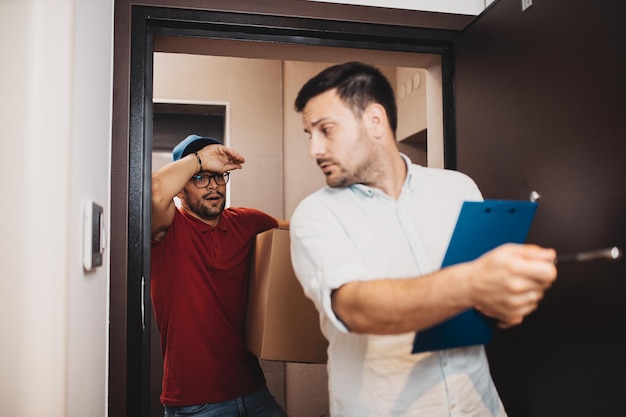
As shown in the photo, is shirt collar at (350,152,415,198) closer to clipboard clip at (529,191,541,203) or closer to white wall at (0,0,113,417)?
clipboard clip at (529,191,541,203)

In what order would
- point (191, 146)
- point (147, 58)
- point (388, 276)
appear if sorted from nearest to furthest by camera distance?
point (388, 276)
point (147, 58)
point (191, 146)

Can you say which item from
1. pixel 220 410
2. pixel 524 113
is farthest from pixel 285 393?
pixel 524 113

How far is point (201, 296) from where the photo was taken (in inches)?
74.2

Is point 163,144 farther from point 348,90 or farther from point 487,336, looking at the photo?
point 487,336

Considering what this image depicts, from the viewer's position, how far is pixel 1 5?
79cm

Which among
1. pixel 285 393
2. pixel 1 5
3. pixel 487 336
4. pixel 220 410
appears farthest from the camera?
pixel 285 393

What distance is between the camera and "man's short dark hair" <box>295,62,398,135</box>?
1188 millimetres

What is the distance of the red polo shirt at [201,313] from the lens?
71.6 inches

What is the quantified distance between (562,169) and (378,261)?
0.48 m

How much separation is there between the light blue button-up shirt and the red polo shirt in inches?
31.5

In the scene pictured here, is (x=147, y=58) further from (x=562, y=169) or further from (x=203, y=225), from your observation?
(x=562, y=169)

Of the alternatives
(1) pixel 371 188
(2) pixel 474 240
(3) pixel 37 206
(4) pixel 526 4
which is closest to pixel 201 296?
(1) pixel 371 188

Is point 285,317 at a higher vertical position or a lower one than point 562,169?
lower

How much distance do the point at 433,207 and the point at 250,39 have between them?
77 centimetres
